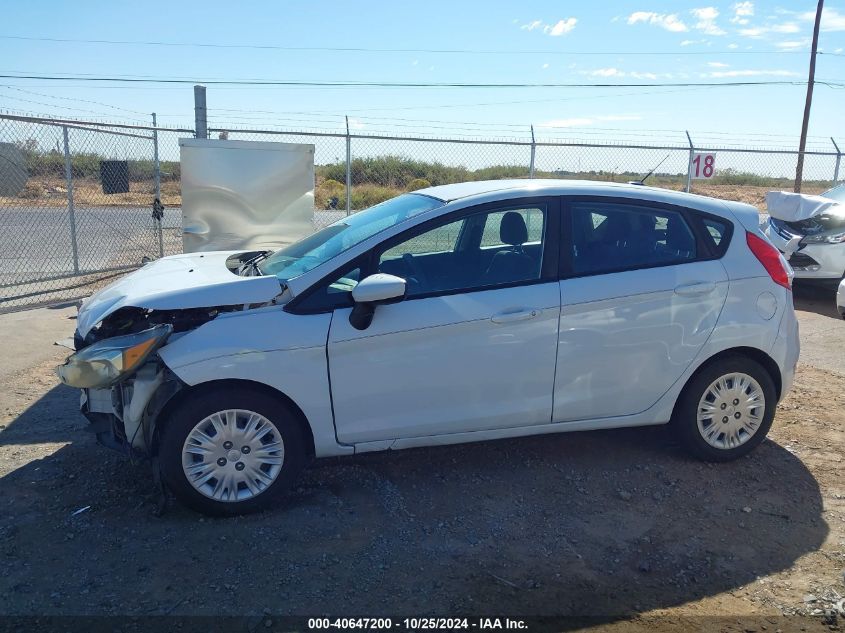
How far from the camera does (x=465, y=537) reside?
147 inches

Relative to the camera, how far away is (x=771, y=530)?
12.8 ft

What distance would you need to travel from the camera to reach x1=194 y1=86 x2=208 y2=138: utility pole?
9.77m

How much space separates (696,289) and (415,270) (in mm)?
1689

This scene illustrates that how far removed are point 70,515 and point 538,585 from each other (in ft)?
8.02

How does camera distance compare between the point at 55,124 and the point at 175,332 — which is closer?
the point at 175,332

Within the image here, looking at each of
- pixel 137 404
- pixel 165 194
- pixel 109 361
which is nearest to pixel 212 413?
pixel 137 404

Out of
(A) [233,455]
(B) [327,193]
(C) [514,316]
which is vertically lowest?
(A) [233,455]

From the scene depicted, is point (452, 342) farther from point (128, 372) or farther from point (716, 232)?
point (716, 232)

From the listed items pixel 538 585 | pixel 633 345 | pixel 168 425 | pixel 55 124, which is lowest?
pixel 538 585

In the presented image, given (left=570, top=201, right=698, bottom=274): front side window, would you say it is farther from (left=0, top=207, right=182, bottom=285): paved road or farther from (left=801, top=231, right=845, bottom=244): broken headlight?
(left=0, top=207, right=182, bottom=285): paved road

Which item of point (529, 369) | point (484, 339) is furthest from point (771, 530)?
point (484, 339)

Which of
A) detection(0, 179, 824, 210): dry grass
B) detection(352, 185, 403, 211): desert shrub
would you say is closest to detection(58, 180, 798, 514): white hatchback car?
detection(0, 179, 824, 210): dry grass

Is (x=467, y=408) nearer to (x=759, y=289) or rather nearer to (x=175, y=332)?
(x=175, y=332)

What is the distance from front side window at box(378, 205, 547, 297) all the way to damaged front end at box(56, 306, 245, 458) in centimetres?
98
